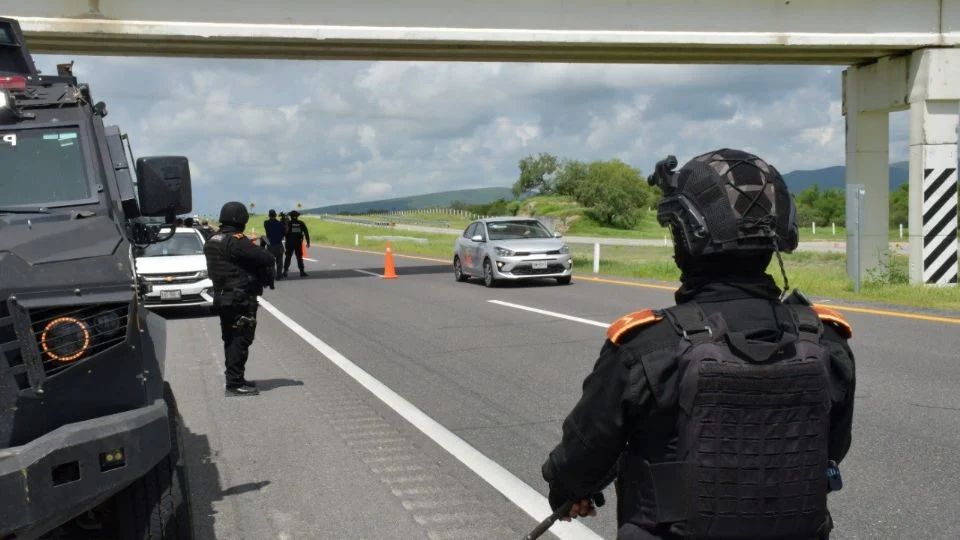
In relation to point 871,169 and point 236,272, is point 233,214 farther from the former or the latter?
point 871,169

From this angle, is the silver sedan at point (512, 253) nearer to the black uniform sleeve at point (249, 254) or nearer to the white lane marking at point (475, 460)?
the white lane marking at point (475, 460)

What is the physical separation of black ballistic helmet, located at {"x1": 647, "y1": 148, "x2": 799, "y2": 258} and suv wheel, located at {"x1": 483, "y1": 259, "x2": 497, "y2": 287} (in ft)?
60.7

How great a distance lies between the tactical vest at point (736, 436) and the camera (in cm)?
236

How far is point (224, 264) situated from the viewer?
8.72 m

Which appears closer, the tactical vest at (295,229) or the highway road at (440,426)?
the highway road at (440,426)

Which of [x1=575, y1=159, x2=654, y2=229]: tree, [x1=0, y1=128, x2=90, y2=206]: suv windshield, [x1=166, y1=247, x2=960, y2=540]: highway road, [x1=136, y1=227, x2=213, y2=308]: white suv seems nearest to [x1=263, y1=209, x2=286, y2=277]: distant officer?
[x1=136, y1=227, x2=213, y2=308]: white suv

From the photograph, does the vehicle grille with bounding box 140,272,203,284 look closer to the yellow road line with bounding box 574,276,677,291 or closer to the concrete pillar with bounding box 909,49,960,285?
the yellow road line with bounding box 574,276,677,291

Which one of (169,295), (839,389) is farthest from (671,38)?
(839,389)

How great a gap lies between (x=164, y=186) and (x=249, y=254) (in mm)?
3380

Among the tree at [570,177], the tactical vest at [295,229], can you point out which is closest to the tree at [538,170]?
the tree at [570,177]

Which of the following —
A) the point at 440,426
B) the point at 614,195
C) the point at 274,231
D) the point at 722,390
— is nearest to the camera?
the point at 722,390

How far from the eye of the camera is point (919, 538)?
474cm

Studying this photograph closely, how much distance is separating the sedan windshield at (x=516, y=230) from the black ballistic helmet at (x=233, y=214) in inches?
524

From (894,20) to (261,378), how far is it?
1567 centimetres
